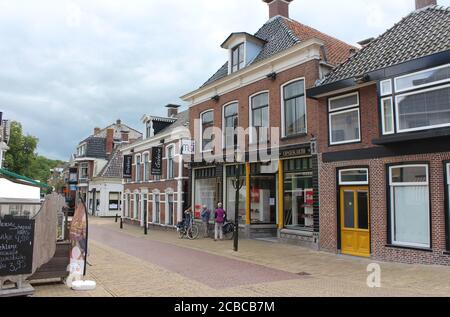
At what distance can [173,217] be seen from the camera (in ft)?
86.9

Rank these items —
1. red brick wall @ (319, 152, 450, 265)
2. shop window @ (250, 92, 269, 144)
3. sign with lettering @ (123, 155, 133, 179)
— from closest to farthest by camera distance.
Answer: red brick wall @ (319, 152, 450, 265)
shop window @ (250, 92, 269, 144)
sign with lettering @ (123, 155, 133, 179)

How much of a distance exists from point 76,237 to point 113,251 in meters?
6.71

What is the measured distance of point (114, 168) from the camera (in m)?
49.0

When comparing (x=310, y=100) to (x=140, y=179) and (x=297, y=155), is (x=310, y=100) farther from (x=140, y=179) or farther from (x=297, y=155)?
(x=140, y=179)

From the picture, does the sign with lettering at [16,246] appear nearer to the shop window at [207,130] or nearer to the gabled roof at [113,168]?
the shop window at [207,130]

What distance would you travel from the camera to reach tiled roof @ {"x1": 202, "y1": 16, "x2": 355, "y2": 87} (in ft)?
58.8

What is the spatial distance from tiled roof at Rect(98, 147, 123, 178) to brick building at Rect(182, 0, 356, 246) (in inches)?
1032

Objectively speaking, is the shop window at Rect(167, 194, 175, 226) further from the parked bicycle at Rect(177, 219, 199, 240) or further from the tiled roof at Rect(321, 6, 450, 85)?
the tiled roof at Rect(321, 6, 450, 85)

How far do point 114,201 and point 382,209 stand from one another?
4001 centimetres

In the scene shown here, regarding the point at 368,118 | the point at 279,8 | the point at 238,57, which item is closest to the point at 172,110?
the point at 238,57

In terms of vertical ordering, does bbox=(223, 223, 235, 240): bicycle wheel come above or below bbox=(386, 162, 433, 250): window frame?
below

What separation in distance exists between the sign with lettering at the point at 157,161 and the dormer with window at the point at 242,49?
30.8ft

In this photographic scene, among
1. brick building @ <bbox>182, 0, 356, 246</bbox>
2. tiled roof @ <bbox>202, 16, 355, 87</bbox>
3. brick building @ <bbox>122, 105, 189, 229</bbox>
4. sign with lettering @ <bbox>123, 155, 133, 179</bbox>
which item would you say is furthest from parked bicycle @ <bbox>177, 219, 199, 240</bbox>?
sign with lettering @ <bbox>123, 155, 133, 179</bbox>

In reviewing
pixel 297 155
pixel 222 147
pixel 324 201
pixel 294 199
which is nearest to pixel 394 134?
pixel 324 201
